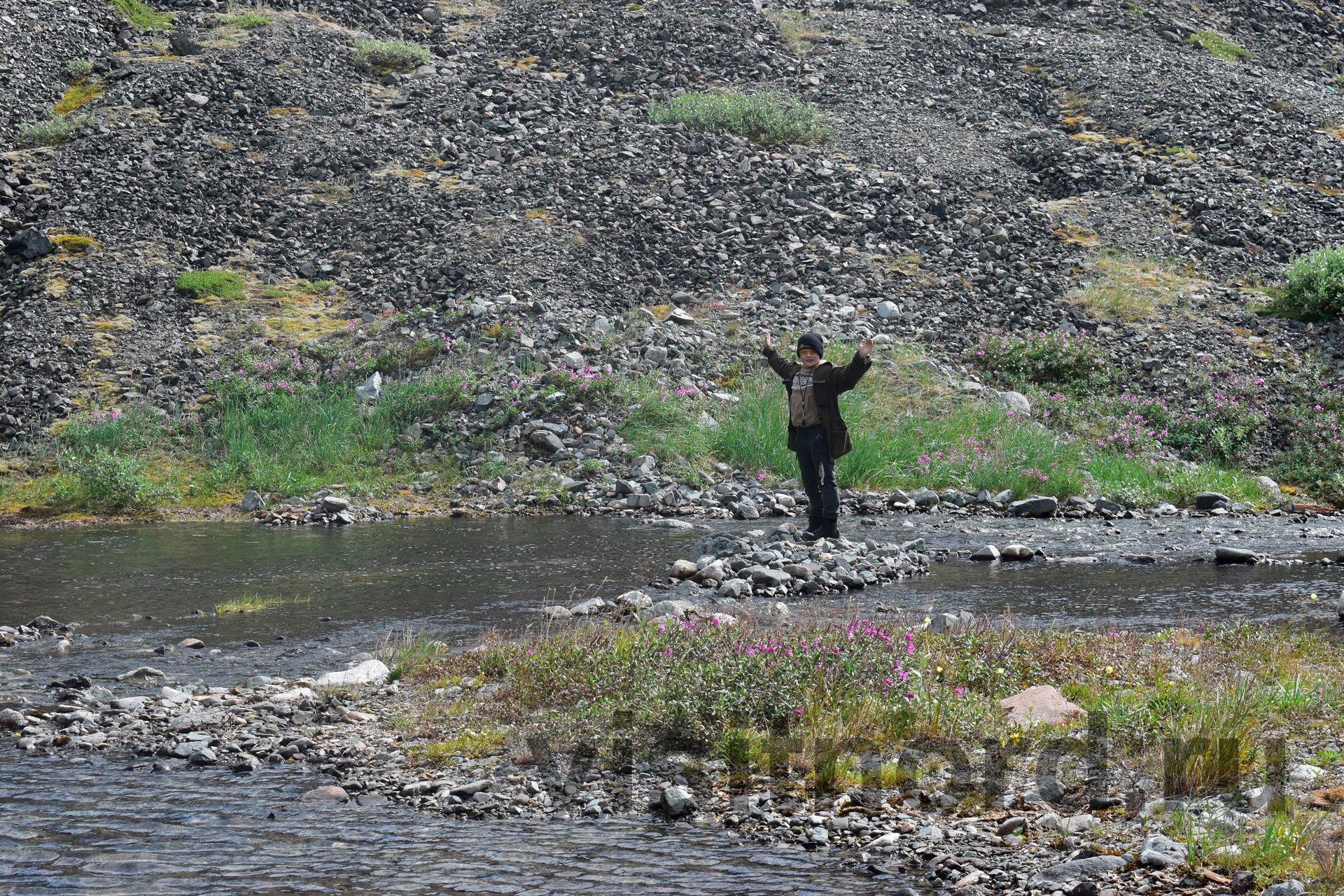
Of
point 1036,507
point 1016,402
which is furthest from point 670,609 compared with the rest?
point 1016,402

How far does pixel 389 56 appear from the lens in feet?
94.0

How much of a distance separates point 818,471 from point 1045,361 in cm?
987

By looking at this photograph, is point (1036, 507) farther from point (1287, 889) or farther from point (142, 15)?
point (142, 15)

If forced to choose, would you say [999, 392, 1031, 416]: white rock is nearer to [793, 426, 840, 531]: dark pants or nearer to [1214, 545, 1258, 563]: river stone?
[1214, 545, 1258, 563]: river stone

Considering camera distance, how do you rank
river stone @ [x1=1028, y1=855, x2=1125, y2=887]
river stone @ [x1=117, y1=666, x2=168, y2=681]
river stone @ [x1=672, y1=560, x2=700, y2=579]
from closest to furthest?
river stone @ [x1=1028, y1=855, x2=1125, y2=887], river stone @ [x1=117, y1=666, x2=168, y2=681], river stone @ [x1=672, y1=560, x2=700, y2=579]

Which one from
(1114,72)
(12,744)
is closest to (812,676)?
(12,744)

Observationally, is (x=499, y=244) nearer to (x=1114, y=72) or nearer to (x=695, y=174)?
→ (x=695, y=174)

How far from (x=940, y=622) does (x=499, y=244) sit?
1531 centimetres

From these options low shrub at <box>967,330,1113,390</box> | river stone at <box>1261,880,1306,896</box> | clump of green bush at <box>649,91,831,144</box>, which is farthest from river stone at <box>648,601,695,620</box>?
clump of green bush at <box>649,91,831,144</box>

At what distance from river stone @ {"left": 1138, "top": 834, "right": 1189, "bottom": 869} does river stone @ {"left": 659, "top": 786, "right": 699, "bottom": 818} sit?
2045 millimetres

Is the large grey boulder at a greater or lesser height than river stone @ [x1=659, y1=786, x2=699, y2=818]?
greater

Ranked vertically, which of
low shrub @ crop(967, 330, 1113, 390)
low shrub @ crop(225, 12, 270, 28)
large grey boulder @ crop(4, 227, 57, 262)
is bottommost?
low shrub @ crop(967, 330, 1113, 390)

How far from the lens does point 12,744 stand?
20.2ft

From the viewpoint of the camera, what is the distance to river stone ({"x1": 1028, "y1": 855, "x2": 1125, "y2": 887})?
4242 millimetres
